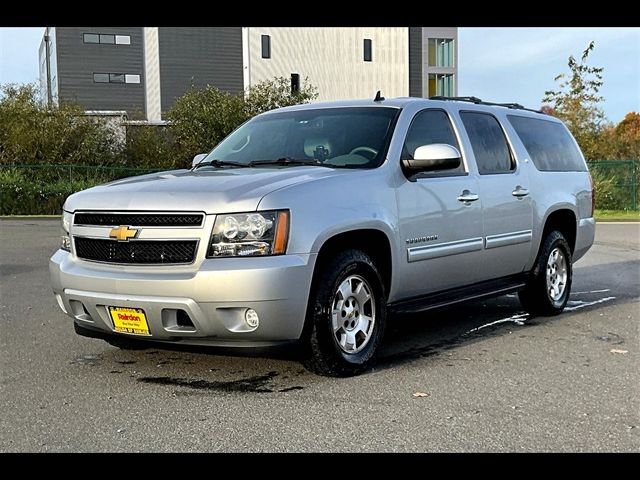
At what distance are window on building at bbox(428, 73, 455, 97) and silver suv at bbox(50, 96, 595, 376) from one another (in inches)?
1849

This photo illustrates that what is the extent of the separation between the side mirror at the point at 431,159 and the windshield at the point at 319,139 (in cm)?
24

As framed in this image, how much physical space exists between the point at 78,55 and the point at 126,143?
21.7 metres

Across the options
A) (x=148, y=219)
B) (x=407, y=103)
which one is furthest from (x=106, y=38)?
(x=148, y=219)

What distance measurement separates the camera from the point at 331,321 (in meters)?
5.04

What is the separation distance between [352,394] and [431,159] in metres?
1.89

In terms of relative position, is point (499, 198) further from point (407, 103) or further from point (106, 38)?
point (106, 38)

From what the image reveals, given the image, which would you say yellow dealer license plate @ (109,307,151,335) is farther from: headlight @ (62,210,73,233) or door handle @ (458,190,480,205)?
door handle @ (458,190,480,205)

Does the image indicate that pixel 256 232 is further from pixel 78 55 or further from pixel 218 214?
pixel 78 55

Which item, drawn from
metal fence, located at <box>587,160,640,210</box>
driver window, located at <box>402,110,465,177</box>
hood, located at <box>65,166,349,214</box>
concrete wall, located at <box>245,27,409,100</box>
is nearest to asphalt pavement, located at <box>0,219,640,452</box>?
hood, located at <box>65,166,349,214</box>

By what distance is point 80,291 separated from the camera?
5109 mm

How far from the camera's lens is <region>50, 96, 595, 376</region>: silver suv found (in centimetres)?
471

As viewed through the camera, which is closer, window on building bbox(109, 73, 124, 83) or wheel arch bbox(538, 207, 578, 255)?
wheel arch bbox(538, 207, 578, 255)
